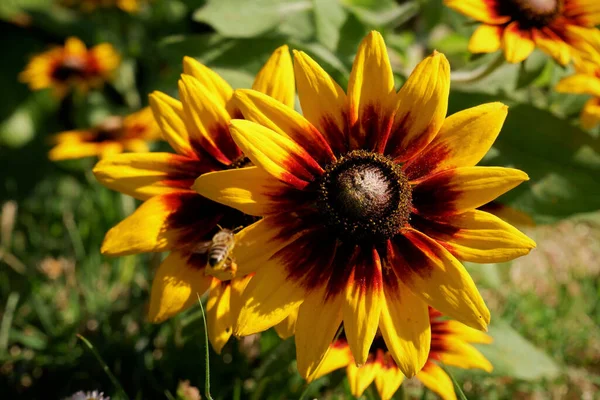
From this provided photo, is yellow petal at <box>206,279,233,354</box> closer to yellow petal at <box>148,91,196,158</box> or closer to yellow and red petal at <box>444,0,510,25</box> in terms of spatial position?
yellow petal at <box>148,91,196,158</box>

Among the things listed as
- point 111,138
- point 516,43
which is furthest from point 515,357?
point 111,138

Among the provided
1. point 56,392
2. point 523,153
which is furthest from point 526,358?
point 56,392

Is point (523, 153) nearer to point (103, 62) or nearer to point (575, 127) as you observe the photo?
point (575, 127)

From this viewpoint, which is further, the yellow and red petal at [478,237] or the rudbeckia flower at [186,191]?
the rudbeckia flower at [186,191]

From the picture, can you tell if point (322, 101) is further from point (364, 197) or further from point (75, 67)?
point (75, 67)

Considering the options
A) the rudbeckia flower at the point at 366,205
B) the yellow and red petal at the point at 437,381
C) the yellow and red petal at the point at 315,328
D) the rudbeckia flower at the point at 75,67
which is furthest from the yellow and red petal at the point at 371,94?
the rudbeckia flower at the point at 75,67

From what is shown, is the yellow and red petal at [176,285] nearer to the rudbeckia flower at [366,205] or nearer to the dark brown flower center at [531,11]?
the rudbeckia flower at [366,205]

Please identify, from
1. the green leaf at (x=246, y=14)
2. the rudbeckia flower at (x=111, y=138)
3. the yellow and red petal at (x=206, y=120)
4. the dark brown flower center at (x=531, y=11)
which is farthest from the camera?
the rudbeckia flower at (x=111, y=138)
